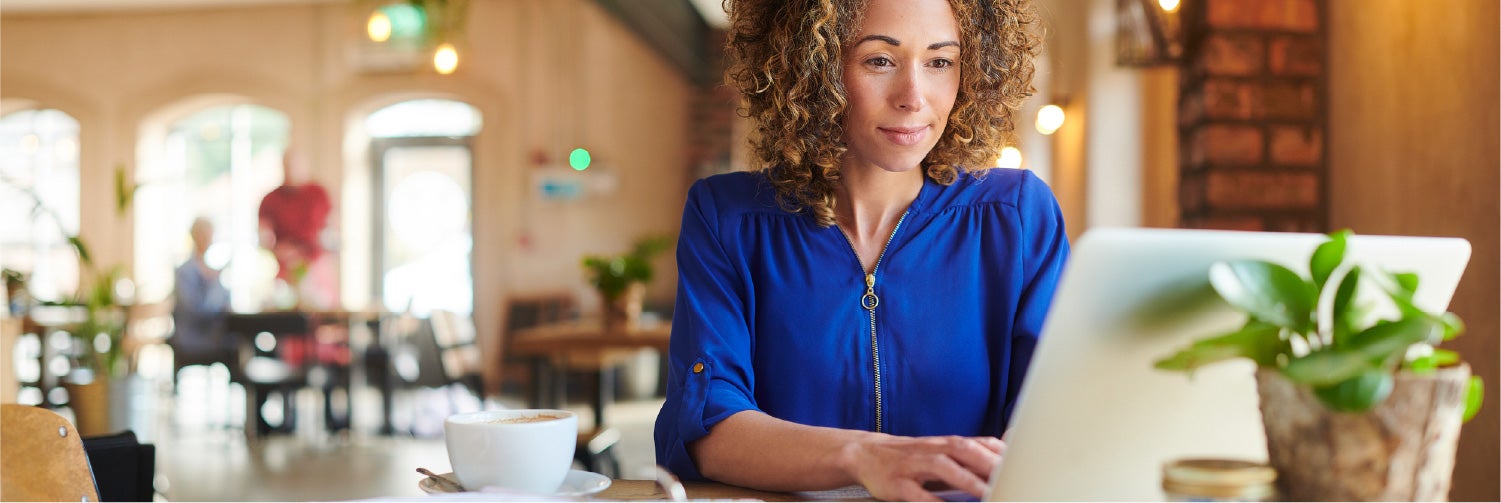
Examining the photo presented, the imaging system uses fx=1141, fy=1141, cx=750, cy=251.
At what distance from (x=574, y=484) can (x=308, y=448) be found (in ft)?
19.2

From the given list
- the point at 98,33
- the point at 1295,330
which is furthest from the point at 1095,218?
the point at 98,33

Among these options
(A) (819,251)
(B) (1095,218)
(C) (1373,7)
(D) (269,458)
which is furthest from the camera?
(B) (1095,218)

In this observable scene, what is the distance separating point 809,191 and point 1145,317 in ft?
2.28

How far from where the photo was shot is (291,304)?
717 centimetres

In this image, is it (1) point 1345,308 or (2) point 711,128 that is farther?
(2) point 711,128

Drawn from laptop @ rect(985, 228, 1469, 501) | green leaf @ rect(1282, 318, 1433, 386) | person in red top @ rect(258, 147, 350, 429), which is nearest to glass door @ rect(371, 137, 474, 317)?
person in red top @ rect(258, 147, 350, 429)

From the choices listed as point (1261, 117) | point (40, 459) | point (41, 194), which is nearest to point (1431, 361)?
point (40, 459)

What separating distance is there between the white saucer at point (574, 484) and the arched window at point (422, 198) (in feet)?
27.7

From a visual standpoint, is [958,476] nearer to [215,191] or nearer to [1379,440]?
[1379,440]

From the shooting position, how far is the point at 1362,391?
65 centimetres

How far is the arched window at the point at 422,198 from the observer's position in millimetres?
9234

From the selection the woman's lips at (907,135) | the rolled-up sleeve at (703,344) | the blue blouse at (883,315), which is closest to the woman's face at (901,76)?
the woman's lips at (907,135)

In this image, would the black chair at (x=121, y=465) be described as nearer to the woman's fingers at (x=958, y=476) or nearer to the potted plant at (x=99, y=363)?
the woman's fingers at (x=958, y=476)

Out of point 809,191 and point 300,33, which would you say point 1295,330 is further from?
point 300,33
